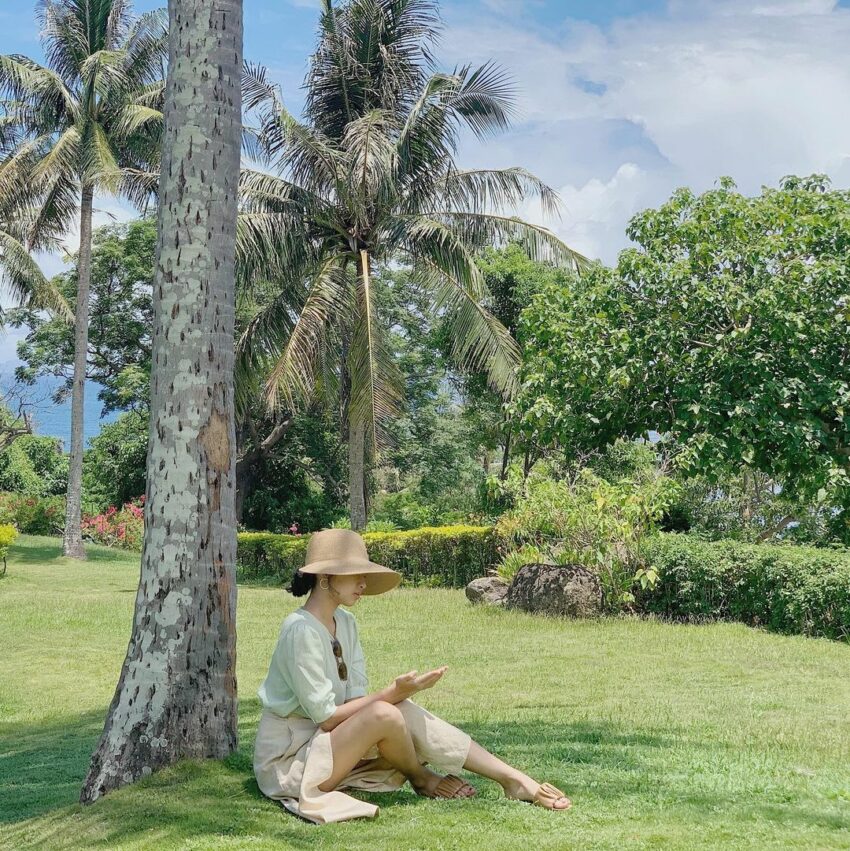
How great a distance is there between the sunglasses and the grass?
64 cm

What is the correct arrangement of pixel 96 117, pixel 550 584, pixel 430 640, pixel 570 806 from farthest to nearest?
1. pixel 96 117
2. pixel 550 584
3. pixel 430 640
4. pixel 570 806

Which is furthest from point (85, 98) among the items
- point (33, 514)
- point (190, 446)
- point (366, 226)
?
point (190, 446)

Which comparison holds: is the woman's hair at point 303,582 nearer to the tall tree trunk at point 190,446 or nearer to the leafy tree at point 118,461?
the tall tree trunk at point 190,446

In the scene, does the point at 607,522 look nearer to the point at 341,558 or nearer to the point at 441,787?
the point at 441,787

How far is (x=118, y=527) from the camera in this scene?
32219 mm

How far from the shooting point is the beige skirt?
17.0 ft

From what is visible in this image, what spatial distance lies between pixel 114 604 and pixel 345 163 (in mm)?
10028

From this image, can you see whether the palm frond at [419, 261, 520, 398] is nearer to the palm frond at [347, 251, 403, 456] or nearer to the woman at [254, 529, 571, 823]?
the palm frond at [347, 251, 403, 456]

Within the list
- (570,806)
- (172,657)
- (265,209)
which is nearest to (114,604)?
(265,209)

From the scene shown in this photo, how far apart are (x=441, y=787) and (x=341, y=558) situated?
125 cm

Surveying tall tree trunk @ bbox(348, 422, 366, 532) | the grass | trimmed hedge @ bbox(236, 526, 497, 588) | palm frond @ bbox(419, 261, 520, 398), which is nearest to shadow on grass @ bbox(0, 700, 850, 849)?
the grass

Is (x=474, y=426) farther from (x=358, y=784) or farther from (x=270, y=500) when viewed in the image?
(x=358, y=784)

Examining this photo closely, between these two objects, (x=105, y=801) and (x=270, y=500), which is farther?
(x=270, y=500)

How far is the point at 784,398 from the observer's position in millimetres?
14125
